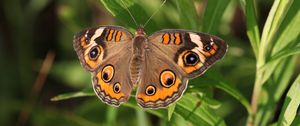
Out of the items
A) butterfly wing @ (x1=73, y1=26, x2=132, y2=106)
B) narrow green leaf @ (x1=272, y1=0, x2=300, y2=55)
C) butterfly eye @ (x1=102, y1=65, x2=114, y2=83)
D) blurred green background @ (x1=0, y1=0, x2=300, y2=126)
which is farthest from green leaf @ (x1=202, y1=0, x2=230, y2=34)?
butterfly eye @ (x1=102, y1=65, x2=114, y2=83)

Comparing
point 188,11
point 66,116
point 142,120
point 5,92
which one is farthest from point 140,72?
point 5,92

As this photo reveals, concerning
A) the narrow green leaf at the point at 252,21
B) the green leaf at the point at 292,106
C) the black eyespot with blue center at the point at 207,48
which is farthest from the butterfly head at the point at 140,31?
the green leaf at the point at 292,106

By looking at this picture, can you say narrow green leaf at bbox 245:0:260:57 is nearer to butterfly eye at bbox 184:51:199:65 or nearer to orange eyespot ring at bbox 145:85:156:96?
butterfly eye at bbox 184:51:199:65

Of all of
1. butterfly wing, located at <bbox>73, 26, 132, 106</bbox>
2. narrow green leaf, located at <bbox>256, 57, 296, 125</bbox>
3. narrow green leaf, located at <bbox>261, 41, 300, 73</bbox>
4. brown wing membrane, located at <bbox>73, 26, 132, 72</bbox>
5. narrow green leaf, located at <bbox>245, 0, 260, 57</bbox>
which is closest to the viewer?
narrow green leaf, located at <bbox>261, 41, 300, 73</bbox>

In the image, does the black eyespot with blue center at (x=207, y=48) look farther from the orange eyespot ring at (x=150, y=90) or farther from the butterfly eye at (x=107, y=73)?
the butterfly eye at (x=107, y=73)

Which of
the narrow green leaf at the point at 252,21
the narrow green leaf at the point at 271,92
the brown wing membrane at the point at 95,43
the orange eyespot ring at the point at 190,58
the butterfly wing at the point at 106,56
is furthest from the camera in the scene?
the narrow green leaf at the point at 271,92

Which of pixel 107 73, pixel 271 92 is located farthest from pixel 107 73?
pixel 271 92

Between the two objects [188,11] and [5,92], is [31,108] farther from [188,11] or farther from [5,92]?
[188,11]

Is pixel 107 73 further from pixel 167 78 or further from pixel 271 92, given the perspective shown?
pixel 271 92
